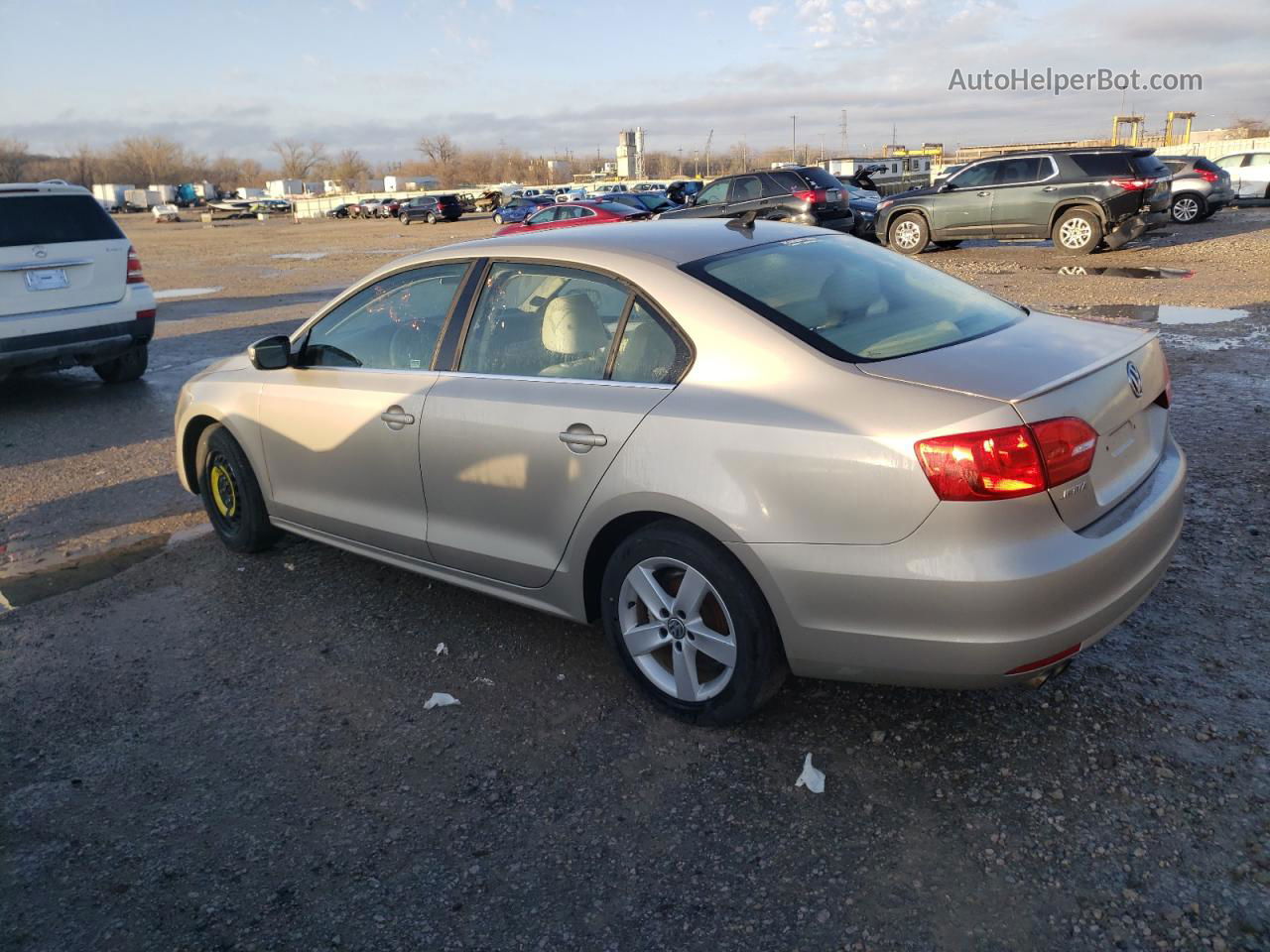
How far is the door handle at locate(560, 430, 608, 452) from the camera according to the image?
331cm

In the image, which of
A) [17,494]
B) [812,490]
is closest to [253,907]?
[812,490]

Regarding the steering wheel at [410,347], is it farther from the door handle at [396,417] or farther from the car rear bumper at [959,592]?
the car rear bumper at [959,592]

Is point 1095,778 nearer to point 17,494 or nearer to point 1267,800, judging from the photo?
point 1267,800

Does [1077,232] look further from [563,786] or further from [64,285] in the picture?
[563,786]

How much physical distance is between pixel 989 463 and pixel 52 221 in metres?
9.15

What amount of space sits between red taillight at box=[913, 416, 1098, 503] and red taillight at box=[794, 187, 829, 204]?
18.1 metres

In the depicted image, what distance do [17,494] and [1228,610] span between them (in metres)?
7.06

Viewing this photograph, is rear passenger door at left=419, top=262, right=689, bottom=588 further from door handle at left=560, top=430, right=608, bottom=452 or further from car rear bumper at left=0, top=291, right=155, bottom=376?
car rear bumper at left=0, top=291, right=155, bottom=376

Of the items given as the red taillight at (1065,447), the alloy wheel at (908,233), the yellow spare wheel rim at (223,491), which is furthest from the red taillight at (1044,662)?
the alloy wheel at (908,233)

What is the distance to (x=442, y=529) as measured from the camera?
4.00 m

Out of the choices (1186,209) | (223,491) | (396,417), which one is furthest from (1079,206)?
(396,417)

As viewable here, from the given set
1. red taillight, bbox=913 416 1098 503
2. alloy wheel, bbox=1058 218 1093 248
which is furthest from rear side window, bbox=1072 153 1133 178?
red taillight, bbox=913 416 1098 503

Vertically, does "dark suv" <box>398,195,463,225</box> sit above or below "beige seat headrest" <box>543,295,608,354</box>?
above

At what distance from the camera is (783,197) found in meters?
20.0
